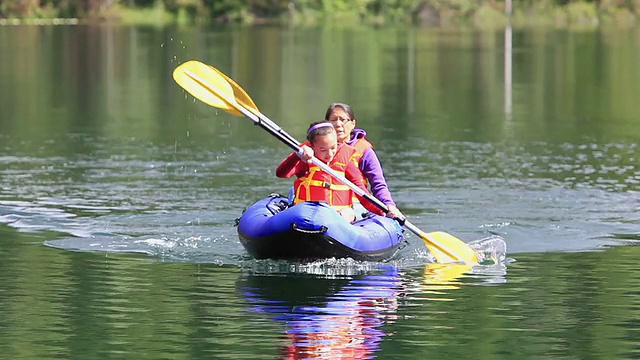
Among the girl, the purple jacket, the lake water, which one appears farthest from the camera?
the purple jacket

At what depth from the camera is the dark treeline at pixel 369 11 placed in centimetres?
7931

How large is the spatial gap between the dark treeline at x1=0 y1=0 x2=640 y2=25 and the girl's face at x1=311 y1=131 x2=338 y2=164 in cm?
6693

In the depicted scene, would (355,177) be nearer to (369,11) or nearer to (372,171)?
(372,171)

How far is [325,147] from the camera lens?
39.1ft

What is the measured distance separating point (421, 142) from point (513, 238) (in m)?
7.87

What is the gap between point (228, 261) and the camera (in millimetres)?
12219

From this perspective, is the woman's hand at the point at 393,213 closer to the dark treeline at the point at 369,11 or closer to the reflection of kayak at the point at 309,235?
the reflection of kayak at the point at 309,235

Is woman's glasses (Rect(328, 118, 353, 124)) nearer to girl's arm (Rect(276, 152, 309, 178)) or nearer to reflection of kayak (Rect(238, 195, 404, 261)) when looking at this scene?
girl's arm (Rect(276, 152, 309, 178))

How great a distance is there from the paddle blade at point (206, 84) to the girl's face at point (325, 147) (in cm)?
107

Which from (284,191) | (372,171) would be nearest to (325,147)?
(372,171)

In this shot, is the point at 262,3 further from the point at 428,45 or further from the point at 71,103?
the point at 71,103

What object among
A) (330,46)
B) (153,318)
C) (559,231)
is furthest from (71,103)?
(330,46)

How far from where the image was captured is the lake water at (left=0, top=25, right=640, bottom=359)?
9.31 meters

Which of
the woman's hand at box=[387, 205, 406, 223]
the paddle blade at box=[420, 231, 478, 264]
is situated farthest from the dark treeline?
the woman's hand at box=[387, 205, 406, 223]
